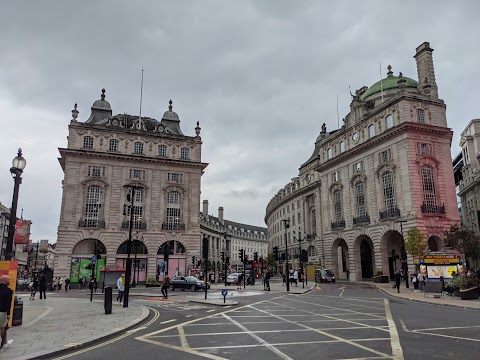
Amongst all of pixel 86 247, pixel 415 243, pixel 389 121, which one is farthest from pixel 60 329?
pixel 389 121

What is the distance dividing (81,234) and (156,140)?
16.3 metres

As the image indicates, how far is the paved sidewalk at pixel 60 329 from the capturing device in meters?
9.20

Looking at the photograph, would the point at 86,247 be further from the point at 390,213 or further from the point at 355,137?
the point at 355,137

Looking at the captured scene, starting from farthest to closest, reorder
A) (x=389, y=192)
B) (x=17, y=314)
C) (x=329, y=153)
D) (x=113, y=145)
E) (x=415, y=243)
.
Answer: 1. (x=329, y=153)
2. (x=113, y=145)
3. (x=389, y=192)
4. (x=415, y=243)
5. (x=17, y=314)

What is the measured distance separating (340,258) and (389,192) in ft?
57.1

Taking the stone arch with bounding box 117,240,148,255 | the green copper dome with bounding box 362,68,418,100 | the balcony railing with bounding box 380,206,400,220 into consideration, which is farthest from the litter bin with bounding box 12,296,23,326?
the green copper dome with bounding box 362,68,418,100

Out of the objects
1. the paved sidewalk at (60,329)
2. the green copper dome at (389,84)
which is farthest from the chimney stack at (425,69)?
the paved sidewalk at (60,329)

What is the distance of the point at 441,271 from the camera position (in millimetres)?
28125

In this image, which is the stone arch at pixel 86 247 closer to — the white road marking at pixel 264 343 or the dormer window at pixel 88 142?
the dormer window at pixel 88 142

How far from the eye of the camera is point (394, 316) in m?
15.4

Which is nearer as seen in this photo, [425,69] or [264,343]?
[264,343]

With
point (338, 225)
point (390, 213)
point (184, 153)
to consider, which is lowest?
point (338, 225)

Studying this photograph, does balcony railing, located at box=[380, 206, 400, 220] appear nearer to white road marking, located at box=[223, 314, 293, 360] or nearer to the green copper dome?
the green copper dome

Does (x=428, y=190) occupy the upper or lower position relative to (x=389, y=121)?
lower
